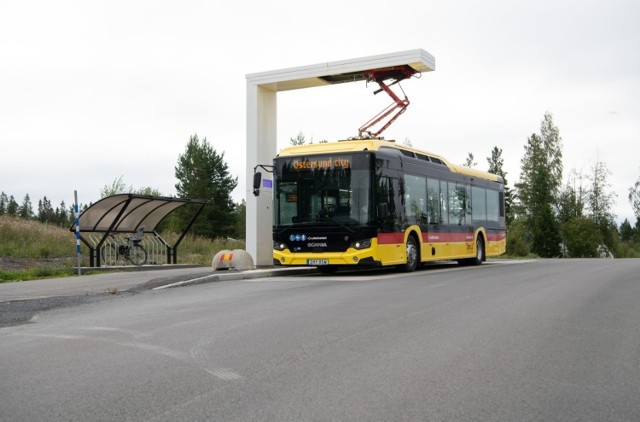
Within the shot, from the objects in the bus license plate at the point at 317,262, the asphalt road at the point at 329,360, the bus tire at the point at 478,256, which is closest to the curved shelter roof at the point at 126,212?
the bus license plate at the point at 317,262

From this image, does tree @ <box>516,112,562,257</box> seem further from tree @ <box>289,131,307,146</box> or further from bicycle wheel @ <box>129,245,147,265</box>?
bicycle wheel @ <box>129,245,147,265</box>

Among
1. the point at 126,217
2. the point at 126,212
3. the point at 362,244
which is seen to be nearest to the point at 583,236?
the point at 126,217

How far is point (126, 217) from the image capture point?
2486cm

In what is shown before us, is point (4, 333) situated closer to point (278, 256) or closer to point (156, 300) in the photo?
point (156, 300)

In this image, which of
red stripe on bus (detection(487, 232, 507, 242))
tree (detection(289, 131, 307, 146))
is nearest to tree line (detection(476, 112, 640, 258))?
tree (detection(289, 131, 307, 146))

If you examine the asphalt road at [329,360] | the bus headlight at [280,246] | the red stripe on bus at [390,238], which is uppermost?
the red stripe on bus at [390,238]

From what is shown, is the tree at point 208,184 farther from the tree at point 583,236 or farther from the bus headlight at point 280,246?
the bus headlight at point 280,246

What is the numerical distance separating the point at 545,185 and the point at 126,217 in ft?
218

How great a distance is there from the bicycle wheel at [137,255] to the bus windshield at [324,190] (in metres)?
Answer: 8.40

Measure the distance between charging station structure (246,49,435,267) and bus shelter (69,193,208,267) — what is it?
311 cm

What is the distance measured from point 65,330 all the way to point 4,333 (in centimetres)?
72

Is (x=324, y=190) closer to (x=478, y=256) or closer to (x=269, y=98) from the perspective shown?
(x=269, y=98)

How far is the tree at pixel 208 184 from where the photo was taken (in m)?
75.1

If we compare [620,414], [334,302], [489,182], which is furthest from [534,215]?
[620,414]
